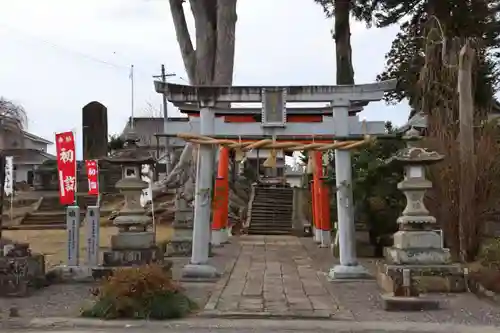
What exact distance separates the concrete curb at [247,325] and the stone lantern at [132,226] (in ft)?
12.9

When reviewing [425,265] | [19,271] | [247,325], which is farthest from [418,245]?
[19,271]

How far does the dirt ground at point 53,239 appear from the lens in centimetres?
1961

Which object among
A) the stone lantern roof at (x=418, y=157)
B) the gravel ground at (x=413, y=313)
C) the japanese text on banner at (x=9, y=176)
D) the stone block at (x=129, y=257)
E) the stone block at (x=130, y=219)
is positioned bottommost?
the gravel ground at (x=413, y=313)

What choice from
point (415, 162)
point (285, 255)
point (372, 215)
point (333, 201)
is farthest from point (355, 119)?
point (333, 201)

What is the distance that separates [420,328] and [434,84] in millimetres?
10726

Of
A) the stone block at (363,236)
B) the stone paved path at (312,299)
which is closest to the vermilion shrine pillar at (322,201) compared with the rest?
the stone block at (363,236)

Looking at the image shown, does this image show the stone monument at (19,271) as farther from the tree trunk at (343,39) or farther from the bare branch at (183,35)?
the tree trunk at (343,39)

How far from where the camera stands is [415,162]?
12.0m

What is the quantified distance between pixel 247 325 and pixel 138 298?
175 centimetres

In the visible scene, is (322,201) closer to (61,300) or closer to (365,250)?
(365,250)

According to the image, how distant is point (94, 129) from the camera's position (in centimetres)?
4575

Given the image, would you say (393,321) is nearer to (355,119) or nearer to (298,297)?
(298,297)

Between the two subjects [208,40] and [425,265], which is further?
[208,40]

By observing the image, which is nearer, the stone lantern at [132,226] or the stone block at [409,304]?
the stone block at [409,304]
